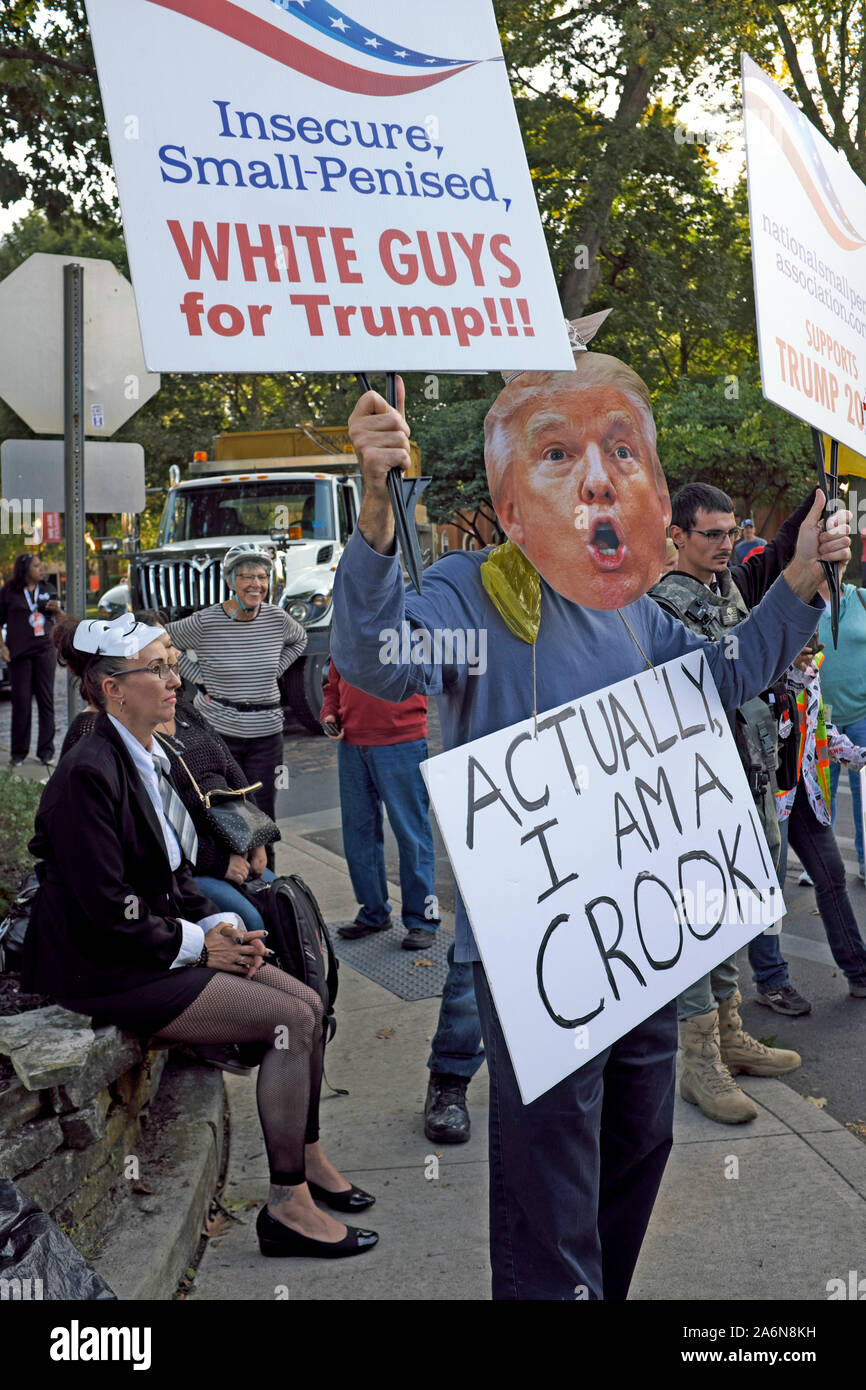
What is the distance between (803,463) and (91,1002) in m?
21.2

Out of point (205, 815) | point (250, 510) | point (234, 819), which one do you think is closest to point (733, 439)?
point (250, 510)

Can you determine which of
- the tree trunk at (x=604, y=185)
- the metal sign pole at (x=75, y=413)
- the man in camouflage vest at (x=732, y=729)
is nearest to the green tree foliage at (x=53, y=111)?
the metal sign pole at (x=75, y=413)

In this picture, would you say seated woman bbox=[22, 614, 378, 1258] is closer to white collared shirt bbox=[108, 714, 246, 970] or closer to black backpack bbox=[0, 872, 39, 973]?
white collared shirt bbox=[108, 714, 246, 970]

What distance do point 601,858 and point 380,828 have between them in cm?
370

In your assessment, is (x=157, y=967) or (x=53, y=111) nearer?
(x=157, y=967)

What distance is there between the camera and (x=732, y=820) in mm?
2510

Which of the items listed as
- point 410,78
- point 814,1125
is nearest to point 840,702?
point 814,1125

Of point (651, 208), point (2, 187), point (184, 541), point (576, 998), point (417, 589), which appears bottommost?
point (576, 998)

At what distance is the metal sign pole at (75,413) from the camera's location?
4.80m

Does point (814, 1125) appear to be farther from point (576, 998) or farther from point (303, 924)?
point (576, 998)

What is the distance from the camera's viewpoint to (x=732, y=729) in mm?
3654

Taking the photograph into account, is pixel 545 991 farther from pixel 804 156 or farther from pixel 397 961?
pixel 397 961

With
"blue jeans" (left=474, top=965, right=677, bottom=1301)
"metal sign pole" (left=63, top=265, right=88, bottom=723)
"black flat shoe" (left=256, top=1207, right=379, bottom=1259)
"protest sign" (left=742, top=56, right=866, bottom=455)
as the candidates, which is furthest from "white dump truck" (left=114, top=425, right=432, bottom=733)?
"blue jeans" (left=474, top=965, right=677, bottom=1301)

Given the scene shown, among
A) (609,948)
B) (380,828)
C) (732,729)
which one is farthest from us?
(380,828)
